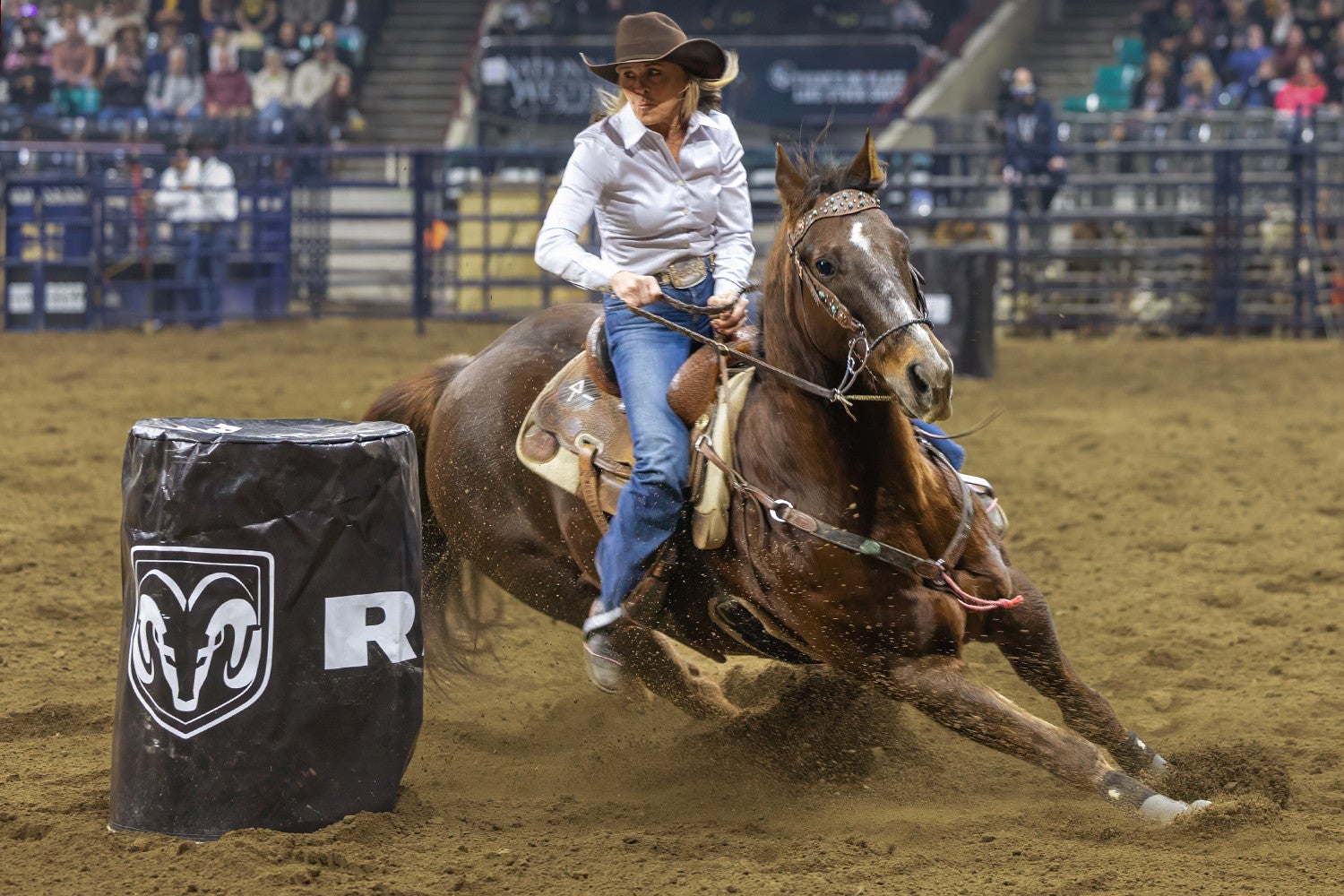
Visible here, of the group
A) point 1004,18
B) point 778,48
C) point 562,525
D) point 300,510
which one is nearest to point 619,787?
point 562,525

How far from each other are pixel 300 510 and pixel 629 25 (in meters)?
1.50

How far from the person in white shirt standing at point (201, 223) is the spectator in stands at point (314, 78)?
553cm

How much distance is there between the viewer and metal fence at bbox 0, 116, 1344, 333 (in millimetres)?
14422

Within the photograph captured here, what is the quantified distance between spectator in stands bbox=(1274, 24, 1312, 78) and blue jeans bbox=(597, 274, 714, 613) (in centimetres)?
1594

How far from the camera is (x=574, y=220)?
12.9 feet

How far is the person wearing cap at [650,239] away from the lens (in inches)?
149

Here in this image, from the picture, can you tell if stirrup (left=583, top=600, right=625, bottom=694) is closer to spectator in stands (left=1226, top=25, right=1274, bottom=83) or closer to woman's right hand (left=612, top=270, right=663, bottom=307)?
woman's right hand (left=612, top=270, right=663, bottom=307)

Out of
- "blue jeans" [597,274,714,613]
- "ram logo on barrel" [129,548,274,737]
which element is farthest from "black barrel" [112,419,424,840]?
"blue jeans" [597,274,714,613]

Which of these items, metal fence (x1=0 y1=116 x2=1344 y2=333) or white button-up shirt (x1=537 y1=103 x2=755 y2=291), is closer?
white button-up shirt (x1=537 y1=103 x2=755 y2=291)

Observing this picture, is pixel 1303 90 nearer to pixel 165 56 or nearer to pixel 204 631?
pixel 165 56

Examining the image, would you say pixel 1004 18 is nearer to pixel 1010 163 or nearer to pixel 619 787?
pixel 1010 163

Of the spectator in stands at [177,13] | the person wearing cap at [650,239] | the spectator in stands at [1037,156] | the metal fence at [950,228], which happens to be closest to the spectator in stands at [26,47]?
the spectator in stands at [177,13]

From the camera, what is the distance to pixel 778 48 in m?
19.7

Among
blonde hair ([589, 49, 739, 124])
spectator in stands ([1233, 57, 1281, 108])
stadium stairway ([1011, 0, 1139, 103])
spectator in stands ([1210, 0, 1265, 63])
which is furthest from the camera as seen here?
stadium stairway ([1011, 0, 1139, 103])
